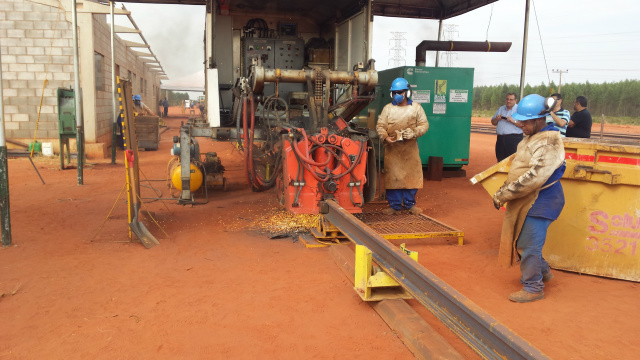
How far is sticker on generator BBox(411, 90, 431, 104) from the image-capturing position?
10430mm

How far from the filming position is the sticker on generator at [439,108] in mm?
10578

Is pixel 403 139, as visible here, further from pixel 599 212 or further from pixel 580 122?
pixel 580 122

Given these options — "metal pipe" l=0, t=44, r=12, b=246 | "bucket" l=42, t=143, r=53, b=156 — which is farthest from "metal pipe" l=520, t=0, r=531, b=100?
"bucket" l=42, t=143, r=53, b=156

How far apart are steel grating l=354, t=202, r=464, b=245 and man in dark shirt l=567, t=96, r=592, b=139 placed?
309cm

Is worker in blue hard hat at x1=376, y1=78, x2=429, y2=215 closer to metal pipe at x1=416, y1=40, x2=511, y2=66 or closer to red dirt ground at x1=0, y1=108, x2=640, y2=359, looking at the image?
red dirt ground at x1=0, y1=108, x2=640, y2=359

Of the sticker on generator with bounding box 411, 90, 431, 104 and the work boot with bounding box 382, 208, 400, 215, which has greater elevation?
the sticker on generator with bounding box 411, 90, 431, 104

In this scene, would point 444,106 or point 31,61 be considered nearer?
point 444,106

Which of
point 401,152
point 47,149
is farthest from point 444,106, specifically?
point 47,149

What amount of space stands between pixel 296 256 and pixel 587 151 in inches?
123

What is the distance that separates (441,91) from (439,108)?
0.37 metres

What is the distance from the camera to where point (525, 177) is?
4074 mm

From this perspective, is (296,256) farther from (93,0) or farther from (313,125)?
(93,0)

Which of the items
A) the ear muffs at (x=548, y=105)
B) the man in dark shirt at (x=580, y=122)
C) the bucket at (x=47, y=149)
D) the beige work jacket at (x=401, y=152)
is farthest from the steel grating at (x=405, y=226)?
the bucket at (x=47, y=149)

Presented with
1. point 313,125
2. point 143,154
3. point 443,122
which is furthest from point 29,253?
point 143,154
